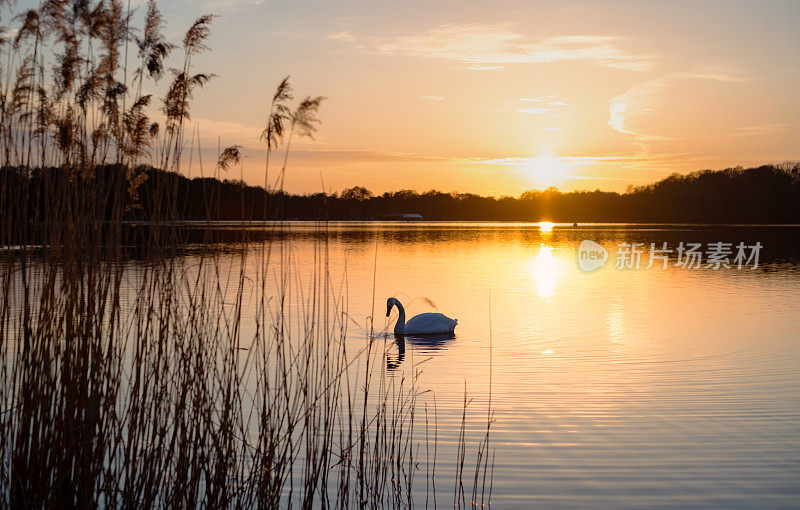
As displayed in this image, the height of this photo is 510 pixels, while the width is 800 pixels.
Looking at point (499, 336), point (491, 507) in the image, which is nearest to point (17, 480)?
point (491, 507)

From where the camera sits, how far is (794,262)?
90.0 feet

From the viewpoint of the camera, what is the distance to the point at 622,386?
8.39 metres

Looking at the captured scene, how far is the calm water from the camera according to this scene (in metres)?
5.32

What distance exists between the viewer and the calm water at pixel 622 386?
5.32 meters

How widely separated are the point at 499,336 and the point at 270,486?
8.74m

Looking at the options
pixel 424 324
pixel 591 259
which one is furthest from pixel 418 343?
pixel 591 259

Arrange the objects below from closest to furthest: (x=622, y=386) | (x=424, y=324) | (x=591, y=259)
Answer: (x=622, y=386) < (x=424, y=324) < (x=591, y=259)

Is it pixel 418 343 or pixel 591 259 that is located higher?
pixel 591 259

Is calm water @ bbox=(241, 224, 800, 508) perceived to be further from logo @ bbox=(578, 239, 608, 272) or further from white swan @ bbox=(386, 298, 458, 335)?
logo @ bbox=(578, 239, 608, 272)

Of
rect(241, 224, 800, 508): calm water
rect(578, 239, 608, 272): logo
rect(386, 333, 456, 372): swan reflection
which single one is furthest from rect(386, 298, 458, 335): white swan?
rect(578, 239, 608, 272): logo

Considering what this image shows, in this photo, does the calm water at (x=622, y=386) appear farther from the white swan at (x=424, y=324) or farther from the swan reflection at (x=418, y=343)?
the white swan at (x=424, y=324)

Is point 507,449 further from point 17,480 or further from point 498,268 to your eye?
point 498,268

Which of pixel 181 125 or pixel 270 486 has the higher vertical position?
pixel 181 125

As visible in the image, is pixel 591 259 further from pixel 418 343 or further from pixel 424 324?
pixel 418 343
